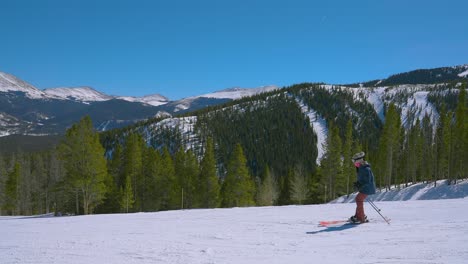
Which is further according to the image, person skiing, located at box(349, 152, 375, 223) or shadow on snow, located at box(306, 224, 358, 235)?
person skiing, located at box(349, 152, 375, 223)

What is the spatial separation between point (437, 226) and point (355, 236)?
257 cm

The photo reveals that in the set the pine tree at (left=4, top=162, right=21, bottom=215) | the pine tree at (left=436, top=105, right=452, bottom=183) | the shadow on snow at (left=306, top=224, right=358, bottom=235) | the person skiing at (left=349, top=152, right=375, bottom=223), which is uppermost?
the pine tree at (left=436, top=105, right=452, bottom=183)

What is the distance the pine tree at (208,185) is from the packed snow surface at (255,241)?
107 feet

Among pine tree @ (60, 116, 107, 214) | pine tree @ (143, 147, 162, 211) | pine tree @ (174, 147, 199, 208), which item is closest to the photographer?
pine tree @ (60, 116, 107, 214)

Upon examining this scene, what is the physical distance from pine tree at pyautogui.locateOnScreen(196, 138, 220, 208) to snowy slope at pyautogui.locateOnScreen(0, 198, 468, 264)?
32.5m

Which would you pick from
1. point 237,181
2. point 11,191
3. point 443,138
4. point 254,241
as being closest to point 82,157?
point 237,181

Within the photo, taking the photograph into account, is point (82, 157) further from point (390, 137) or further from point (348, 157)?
point (390, 137)

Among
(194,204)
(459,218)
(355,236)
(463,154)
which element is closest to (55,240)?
(355,236)

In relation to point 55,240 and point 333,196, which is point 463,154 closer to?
point 333,196

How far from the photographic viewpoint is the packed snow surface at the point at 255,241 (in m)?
7.09

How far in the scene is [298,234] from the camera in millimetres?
9656

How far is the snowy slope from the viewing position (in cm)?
707

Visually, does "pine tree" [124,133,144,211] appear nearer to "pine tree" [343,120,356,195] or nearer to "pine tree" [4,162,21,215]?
"pine tree" [4,162,21,215]

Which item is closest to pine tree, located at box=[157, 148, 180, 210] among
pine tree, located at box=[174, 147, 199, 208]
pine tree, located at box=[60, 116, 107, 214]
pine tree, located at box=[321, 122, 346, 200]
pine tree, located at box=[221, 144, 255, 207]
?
pine tree, located at box=[174, 147, 199, 208]
